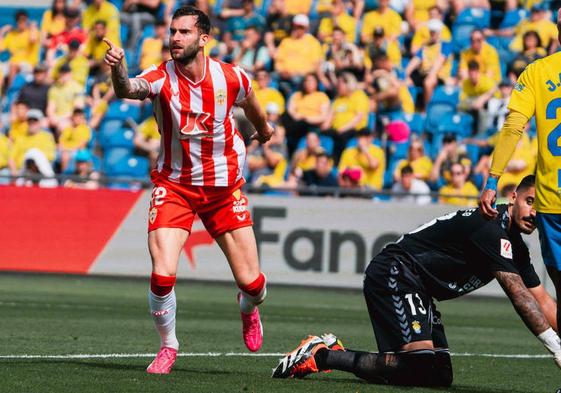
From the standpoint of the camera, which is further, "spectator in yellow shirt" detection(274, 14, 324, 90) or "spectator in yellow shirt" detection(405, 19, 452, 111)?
"spectator in yellow shirt" detection(274, 14, 324, 90)

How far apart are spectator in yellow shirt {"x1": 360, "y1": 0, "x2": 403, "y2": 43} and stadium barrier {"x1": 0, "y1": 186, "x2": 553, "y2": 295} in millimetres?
4260

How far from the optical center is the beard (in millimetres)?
8977

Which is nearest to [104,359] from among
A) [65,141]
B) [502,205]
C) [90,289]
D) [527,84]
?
[502,205]

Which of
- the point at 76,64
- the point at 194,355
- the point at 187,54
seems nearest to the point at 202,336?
the point at 194,355

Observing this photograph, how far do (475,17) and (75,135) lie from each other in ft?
22.8

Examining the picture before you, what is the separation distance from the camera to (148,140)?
21.6 m

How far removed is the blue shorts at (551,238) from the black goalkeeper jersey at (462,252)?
0.55 m

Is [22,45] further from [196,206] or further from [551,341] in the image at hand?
[551,341]

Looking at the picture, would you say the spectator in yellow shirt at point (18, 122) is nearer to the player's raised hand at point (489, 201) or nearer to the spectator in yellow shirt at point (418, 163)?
the spectator in yellow shirt at point (418, 163)

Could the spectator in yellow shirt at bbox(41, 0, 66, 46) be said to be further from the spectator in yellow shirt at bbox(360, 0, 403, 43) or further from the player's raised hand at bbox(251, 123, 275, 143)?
the player's raised hand at bbox(251, 123, 275, 143)

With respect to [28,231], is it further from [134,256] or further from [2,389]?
[2,389]

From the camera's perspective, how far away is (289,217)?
18.7 metres

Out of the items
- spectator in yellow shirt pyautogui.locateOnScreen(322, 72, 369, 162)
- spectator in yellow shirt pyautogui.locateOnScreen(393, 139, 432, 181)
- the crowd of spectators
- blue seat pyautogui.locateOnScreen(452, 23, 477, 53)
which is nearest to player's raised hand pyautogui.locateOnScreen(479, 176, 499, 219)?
the crowd of spectators

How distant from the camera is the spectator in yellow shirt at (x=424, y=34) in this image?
70.9 ft
